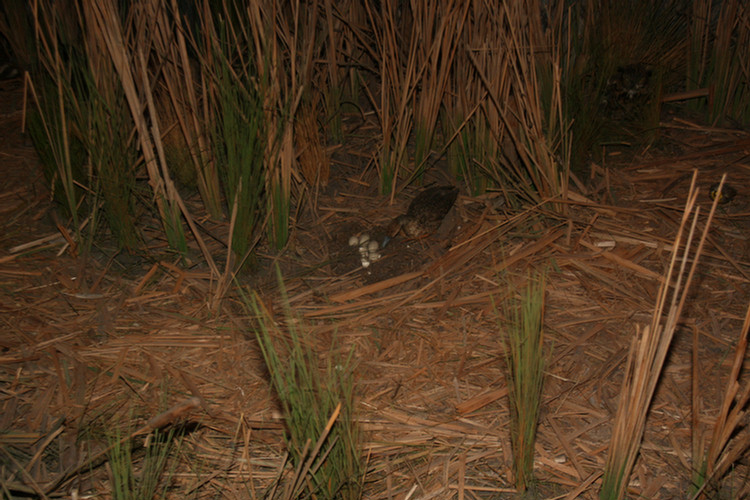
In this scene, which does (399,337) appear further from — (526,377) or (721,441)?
(721,441)

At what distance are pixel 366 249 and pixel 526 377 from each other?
112 centimetres

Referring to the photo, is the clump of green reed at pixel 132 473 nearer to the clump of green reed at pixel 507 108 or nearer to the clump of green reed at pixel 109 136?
the clump of green reed at pixel 109 136

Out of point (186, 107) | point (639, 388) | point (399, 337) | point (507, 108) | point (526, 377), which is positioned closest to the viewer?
point (639, 388)

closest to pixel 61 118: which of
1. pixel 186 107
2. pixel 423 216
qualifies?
pixel 186 107

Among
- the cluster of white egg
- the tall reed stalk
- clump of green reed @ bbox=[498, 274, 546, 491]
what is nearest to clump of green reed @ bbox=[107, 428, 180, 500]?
clump of green reed @ bbox=[498, 274, 546, 491]

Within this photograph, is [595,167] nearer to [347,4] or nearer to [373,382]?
[347,4]

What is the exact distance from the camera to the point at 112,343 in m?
2.01

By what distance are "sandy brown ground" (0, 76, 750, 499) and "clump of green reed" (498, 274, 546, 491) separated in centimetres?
6

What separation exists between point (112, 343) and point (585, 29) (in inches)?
86.6

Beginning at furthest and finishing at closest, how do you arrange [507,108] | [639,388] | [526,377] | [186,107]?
[507,108] < [186,107] < [526,377] < [639,388]

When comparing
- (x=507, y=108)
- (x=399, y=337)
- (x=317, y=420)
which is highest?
(x=507, y=108)

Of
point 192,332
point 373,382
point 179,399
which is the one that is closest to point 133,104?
point 192,332

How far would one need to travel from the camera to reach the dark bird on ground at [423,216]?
2.38 metres

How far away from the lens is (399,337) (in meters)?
2.04
